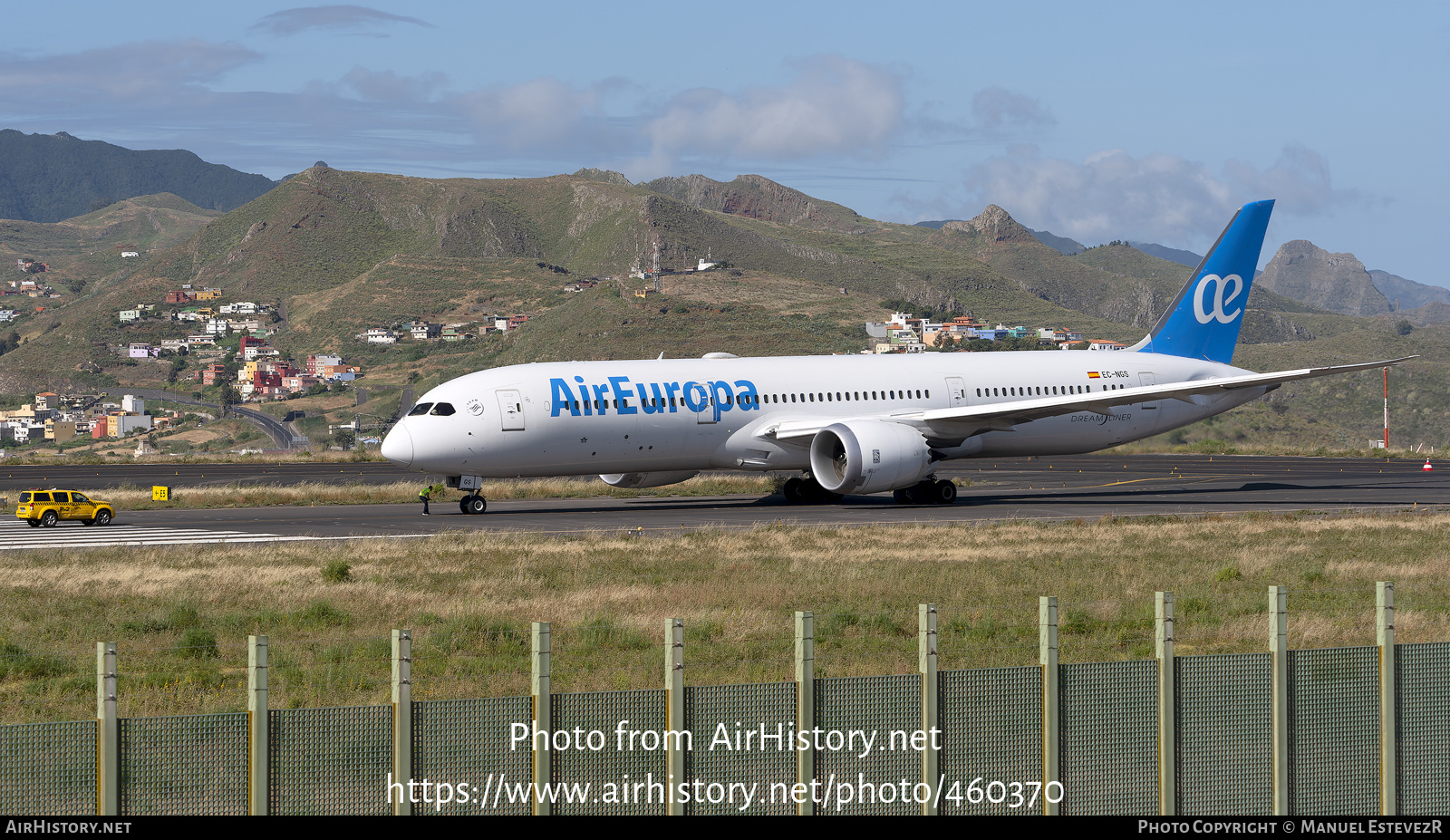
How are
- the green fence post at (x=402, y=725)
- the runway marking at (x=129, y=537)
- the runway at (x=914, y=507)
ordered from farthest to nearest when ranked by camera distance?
the runway at (x=914, y=507) → the runway marking at (x=129, y=537) → the green fence post at (x=402, y=725)

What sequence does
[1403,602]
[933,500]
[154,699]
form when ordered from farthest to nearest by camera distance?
[933,500], [1403,602], [154,699]

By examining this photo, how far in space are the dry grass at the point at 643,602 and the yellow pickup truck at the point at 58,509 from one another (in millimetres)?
9277

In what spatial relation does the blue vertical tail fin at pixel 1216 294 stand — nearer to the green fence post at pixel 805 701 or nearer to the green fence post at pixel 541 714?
the green fence post at pixel 805 701

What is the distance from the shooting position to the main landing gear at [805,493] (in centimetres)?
4269

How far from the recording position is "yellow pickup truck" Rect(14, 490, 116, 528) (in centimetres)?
3772

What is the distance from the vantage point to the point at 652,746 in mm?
9797

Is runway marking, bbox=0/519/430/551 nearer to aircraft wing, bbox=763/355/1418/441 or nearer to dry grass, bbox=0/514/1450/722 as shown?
dry grass, bbox=0/514/1450/722

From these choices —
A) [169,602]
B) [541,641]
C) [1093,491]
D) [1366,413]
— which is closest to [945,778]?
[541,641]

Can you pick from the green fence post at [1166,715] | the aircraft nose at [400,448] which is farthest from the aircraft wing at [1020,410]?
the green fence post at [1166,715]

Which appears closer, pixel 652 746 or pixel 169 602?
pixel 652 746

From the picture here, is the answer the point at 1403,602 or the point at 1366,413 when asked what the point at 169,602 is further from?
the point at 1366,413

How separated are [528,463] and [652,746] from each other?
27816 mm

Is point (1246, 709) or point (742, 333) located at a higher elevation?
point (742, 333)

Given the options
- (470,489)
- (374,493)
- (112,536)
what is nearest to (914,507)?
(470,489)
